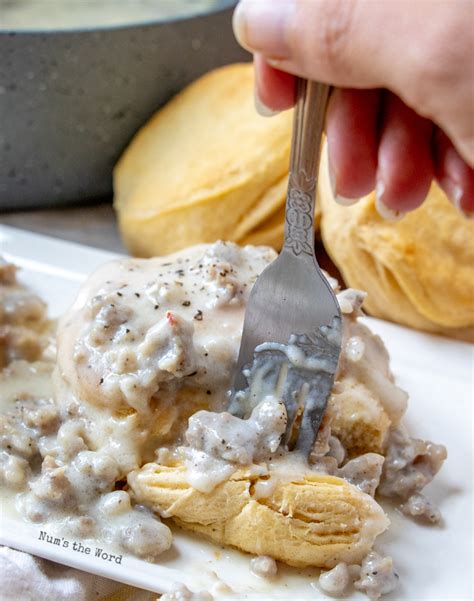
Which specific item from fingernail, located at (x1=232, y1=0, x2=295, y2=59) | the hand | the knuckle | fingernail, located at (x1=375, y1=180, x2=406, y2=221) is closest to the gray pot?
the hand

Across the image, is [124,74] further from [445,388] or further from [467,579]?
[467,579]

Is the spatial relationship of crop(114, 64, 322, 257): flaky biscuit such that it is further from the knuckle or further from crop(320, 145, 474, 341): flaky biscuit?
the knuckle

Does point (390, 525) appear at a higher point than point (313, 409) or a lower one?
lower

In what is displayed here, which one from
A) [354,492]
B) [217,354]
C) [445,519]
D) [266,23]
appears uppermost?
[266,23]

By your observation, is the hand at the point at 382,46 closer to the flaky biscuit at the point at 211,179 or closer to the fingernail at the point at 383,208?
the fingernail at the point at 383,208

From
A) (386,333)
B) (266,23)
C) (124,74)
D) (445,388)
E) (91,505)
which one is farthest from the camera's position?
(124,74)

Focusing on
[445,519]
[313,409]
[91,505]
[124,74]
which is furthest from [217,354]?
[124,74]

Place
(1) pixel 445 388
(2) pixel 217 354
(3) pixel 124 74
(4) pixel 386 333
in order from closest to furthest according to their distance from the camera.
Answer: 1. (2) pixel 217 354
2. (1) pixel 445 388
3. (4) pixel 386 333
4. (3) pixel 124 74

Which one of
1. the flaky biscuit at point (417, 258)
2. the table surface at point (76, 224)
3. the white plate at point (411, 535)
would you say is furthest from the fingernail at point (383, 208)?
the table surface at point (76, 224)
